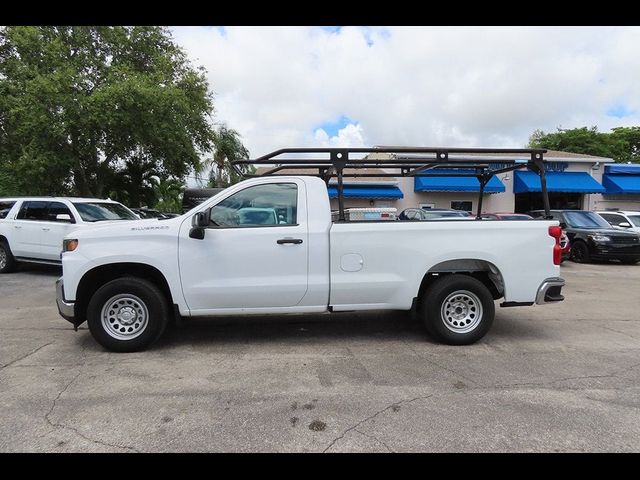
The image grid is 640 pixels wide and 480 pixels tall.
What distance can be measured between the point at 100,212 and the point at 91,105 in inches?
294

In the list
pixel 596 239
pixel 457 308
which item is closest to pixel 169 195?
pixel 596 239

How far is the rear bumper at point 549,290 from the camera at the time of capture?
5.11 metres

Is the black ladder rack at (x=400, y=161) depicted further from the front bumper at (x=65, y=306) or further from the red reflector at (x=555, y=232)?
the front bumper at (x=65, y=306)

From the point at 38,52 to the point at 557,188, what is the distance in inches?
1013

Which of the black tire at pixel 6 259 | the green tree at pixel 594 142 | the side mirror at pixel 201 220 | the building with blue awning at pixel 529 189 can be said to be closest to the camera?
the side mirror at pixel 201 220

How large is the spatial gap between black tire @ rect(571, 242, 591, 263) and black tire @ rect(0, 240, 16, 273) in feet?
52.3

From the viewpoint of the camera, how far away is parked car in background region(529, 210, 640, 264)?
13.5m

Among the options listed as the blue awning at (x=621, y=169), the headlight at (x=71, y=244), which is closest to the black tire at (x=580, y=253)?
the headlight at (x=71, y=244)

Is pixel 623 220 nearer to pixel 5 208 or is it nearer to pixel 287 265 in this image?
pixel 287 265

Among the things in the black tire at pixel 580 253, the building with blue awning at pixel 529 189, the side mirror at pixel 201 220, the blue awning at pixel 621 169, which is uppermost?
the blue awning at pixel 621 169

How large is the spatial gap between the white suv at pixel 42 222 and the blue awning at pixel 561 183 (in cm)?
2149

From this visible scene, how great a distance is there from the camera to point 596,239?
1365 centimetres

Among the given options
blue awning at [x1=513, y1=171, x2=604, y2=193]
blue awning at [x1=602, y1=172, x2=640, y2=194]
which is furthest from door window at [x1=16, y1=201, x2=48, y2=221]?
blue awning at [x1=602, y1=172, x2=640, y2=194]
